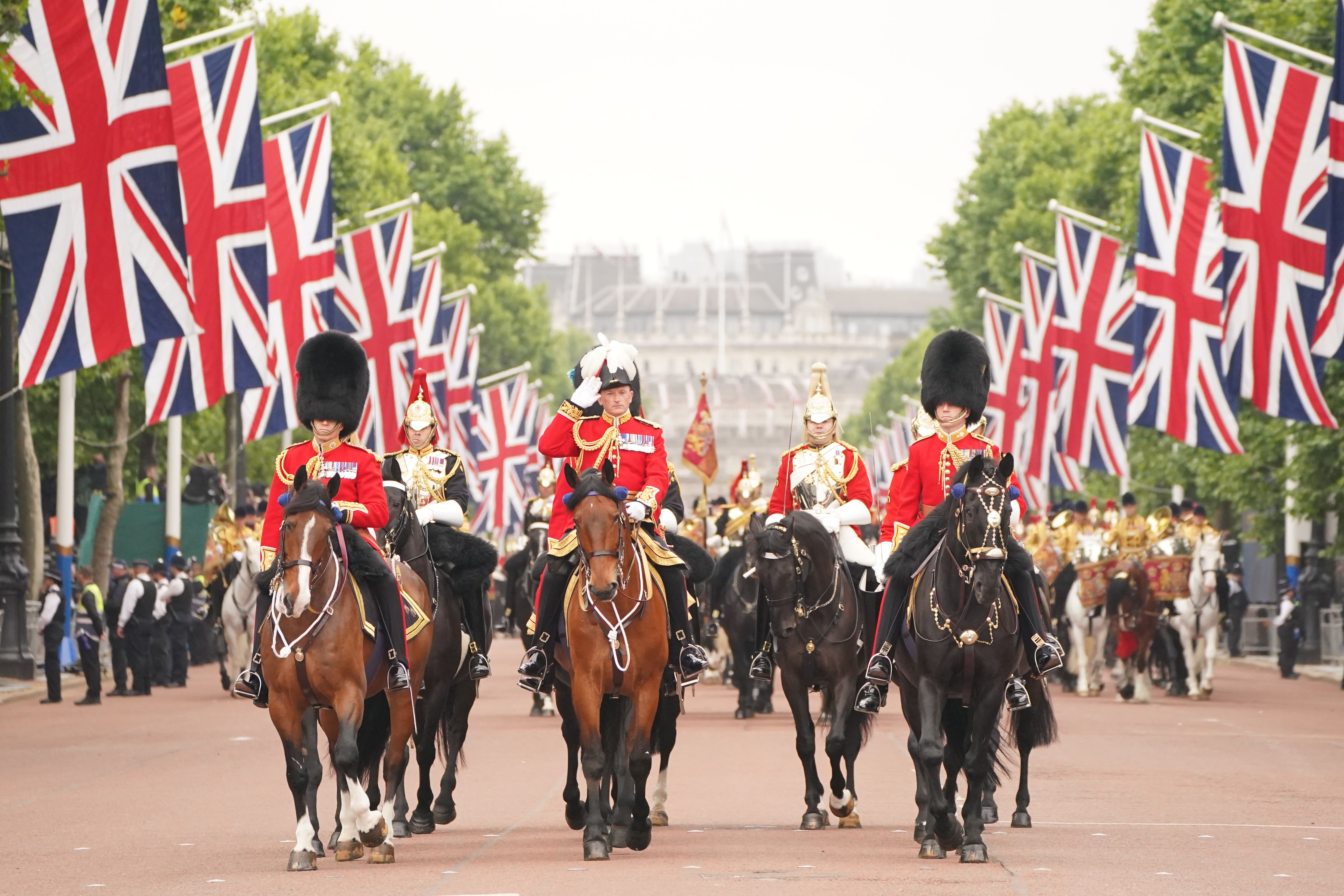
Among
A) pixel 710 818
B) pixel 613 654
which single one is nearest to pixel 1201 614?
pixel 710 818

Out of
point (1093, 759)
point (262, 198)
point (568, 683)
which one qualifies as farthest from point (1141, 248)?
point (568, 683)

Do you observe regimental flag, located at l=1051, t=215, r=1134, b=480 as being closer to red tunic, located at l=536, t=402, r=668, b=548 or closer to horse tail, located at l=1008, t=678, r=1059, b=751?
horse tail, located at l=1008, t=678, r=1059, b=751

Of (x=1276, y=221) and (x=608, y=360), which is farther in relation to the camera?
(x=1276, y=221)

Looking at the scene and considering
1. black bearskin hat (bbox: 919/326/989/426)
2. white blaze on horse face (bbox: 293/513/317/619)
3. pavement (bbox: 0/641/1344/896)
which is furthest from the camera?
black bearskin hat (bbox: 919/326/989/426)

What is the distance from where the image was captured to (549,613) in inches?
513

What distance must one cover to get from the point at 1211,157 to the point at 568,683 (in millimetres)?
25689

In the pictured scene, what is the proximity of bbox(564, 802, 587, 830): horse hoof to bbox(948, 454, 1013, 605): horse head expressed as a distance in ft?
8.90

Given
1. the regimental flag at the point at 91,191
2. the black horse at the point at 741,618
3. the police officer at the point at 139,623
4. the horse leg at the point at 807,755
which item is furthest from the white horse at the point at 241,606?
the horse leg at the point at 807,755

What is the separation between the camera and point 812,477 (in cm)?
1569

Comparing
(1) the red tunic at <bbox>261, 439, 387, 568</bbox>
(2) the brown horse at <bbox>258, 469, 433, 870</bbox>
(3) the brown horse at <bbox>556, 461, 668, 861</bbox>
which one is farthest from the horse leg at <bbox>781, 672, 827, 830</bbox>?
(1) the red tunic at <bbox>261, 439, 387, 568</bbox>

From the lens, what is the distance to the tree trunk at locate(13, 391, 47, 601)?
33.9m

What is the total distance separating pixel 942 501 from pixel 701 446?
13.4 m

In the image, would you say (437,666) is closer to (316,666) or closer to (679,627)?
(679,627)

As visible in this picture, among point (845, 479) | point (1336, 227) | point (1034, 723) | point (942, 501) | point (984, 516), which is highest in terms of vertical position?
point (1336, 227)
